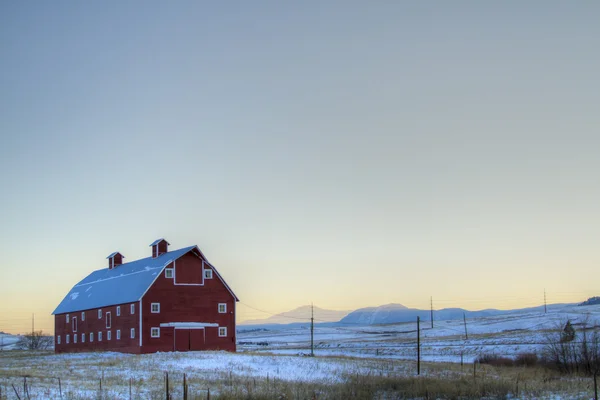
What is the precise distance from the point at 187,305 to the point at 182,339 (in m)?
2.91

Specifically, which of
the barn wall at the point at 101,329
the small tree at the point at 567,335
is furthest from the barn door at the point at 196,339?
the small tree at the point at 567,335

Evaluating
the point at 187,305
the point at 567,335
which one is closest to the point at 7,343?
the point at 187,305

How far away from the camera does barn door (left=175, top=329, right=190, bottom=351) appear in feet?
193

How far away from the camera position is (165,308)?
5916 centimetres

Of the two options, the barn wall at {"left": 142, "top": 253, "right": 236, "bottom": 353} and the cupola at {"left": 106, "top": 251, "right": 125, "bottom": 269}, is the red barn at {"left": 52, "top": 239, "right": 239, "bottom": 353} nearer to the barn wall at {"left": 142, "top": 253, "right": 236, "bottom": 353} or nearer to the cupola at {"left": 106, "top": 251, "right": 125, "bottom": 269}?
the barn wall at {"left": 142, "top": 253, "right": 236, "bottom": 353}

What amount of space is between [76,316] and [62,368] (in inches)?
1234

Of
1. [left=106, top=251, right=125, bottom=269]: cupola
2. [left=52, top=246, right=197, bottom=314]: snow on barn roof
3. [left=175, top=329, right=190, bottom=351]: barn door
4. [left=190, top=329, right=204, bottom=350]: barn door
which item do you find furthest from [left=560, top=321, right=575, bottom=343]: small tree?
[left=106, top=251, right=125, bottom=269]: cupola

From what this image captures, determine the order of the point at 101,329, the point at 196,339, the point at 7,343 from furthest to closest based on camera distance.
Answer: the point at 7,343, the point at 101,329, the point at 196,339

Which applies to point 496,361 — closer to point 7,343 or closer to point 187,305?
point 187,305

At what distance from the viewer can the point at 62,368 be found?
40.4 metres

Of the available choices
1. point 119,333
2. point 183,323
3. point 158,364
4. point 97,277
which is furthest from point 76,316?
point 158,364

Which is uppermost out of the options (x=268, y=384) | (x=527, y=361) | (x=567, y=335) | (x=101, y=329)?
(x=101, y=329)

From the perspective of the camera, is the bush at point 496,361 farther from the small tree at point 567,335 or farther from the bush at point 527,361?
the small tree at point 567,335

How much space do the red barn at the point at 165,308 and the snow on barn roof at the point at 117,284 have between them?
0.10 metres
